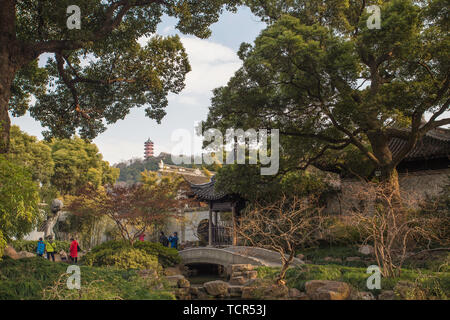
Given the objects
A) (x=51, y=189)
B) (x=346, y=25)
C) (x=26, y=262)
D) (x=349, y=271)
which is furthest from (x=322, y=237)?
(x=51, y=189)

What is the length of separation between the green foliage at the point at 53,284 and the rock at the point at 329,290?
284cm

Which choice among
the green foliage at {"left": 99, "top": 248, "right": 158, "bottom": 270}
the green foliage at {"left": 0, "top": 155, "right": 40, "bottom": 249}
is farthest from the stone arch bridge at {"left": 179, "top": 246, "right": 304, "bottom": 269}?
the green foliage at {"left": 0, "top": 155, "right": 40, "bottom": 249}

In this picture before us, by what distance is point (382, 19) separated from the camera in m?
9.55

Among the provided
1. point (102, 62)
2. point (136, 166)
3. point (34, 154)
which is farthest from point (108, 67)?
point (136, 166)

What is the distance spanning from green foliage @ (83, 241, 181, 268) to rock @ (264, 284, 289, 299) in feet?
14.2

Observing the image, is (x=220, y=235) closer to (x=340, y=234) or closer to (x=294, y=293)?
(x=340, y=234)

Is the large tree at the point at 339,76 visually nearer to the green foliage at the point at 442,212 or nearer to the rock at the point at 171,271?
the green foliage at the point at 442,212

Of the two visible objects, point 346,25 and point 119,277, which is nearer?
point 119,277

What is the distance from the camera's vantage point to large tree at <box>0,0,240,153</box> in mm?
9680

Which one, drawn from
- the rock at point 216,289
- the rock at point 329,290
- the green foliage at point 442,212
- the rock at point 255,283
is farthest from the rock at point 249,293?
the green foliage at point 442,212

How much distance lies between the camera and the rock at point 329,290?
721 centimetres

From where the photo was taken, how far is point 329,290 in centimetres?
736
